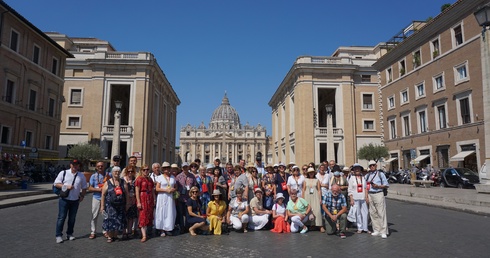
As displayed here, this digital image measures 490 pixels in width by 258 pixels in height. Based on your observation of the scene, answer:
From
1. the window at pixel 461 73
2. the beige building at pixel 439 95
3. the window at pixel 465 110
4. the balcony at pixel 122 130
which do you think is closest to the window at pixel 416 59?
the beige building at pixel 439 95

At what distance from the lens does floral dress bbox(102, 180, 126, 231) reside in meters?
7.43

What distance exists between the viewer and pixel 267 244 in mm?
7312

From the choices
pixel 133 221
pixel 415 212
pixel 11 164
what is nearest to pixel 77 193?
pixel 133 221

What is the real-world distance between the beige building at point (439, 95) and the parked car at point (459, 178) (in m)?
1.66

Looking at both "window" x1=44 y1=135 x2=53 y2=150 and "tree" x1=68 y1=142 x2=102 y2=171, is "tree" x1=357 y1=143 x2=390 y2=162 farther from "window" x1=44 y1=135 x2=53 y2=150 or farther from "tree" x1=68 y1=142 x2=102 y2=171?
"window" x1=44 y1=135 x2=53 y2=150

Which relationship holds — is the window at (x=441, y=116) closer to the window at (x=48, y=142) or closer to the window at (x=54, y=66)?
the window at (x=48, y=142)

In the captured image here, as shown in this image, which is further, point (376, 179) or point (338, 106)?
point (338, 106)

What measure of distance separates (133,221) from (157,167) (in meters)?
1.38

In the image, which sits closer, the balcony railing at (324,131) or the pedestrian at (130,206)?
the pedestrian at (130,206)

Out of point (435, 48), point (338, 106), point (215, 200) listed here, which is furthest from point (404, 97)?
point (215, 200)

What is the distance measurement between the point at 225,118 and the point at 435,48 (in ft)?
436

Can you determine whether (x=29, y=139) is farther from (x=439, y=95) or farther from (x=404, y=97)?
(x=404, y=97)

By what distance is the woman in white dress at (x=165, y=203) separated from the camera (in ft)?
26.6

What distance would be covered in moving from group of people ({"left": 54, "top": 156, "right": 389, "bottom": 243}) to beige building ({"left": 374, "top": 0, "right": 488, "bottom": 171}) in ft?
60.0
